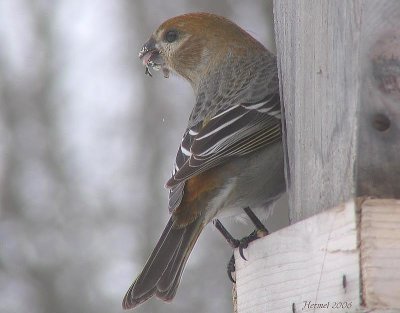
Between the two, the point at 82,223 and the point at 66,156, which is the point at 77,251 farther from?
the point at 66,156

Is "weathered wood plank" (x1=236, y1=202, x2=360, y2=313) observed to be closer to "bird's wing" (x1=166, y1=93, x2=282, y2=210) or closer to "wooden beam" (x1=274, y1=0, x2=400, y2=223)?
"wooden beam" (x1=274, y1=0, x2=400, y2=223)

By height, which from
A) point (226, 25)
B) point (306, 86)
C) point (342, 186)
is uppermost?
point (226, 25)

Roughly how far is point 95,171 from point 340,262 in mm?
6195

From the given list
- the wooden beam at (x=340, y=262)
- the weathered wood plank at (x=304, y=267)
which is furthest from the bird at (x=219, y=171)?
the wooden beam at (x=340, y=262)

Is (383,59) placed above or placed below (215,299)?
below

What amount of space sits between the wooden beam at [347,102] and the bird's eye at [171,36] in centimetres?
173

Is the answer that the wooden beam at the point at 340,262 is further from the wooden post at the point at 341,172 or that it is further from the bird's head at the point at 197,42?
the bird's head at the point at 197,42

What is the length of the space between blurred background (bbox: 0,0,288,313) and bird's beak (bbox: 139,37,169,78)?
259 cm

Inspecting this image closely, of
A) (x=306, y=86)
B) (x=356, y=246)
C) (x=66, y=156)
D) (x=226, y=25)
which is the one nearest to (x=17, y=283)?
(x=66, y=156)

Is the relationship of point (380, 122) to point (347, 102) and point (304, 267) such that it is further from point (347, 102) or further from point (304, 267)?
point (304, 267)

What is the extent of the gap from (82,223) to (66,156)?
712mm

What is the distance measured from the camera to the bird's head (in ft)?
16.5

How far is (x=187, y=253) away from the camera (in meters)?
3.98

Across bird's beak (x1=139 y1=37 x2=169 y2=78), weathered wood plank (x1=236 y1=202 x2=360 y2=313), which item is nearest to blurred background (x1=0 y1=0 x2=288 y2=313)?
bird's beak (x1=139 y1=37 x2=169 y2=78)
